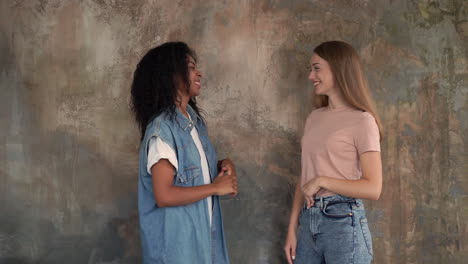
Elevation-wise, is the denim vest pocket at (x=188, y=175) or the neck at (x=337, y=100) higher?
the neck at (x=337, y=100)

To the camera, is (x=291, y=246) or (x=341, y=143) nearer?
(x=341, y=143)

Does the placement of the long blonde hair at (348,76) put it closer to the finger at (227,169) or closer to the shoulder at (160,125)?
the finger at (227,169)

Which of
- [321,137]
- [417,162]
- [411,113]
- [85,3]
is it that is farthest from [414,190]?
[85,3]

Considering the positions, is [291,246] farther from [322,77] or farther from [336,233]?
[322,77]

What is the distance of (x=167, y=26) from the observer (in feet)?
9.53

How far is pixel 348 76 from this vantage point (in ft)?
7.46

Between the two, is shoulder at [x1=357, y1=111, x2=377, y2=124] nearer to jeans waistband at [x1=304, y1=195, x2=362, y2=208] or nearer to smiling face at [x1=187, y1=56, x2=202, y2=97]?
jeans waistband at [x1=304, y1=195, x2=362, y2=208]

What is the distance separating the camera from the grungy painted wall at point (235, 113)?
114 inches

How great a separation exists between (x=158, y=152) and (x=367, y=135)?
0.91 m

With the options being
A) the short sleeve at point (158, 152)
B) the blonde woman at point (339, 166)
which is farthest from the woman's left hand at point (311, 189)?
the short sleeve at point (158, 152)

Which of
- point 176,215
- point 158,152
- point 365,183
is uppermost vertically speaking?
point 158,152

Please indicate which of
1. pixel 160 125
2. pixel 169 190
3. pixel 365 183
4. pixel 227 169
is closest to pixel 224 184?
pixel 227 169

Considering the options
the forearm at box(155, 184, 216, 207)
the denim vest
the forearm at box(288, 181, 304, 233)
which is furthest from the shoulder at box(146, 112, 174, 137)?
the forearm at box(288, 181, 304, 233)

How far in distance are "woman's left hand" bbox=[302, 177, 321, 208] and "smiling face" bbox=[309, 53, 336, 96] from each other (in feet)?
1.41
